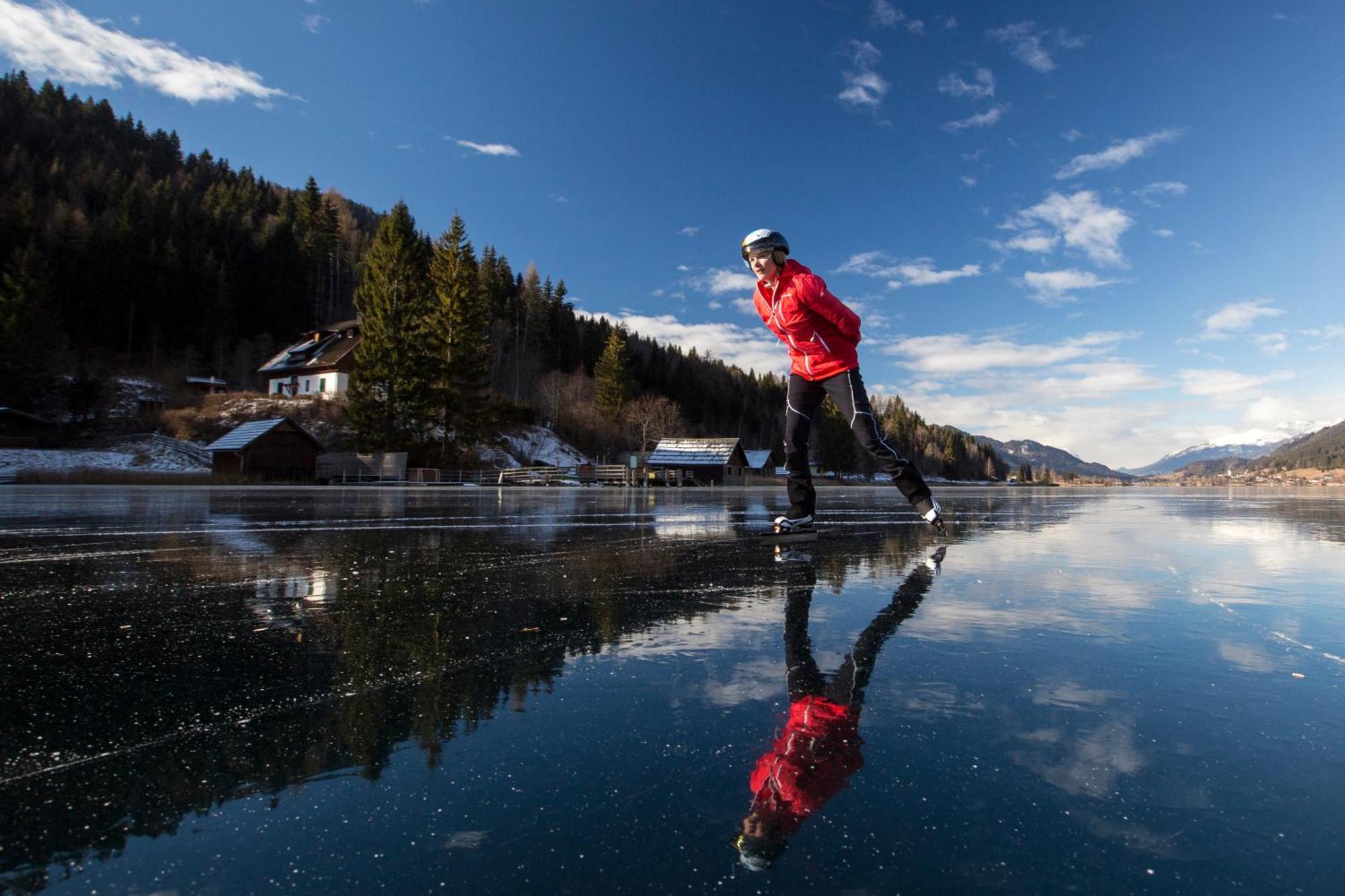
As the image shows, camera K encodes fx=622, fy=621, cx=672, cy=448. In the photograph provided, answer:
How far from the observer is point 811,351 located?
477 centimetres

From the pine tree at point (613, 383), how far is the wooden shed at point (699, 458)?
12625 millimetres

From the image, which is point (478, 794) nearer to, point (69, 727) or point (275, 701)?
point (275, 701)

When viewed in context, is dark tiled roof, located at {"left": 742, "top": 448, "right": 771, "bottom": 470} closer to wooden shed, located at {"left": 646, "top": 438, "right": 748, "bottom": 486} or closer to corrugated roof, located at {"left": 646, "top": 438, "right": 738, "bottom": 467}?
wooden shed, located at {"left": 646, "top": 438, "right": 748, "bottom": 486}

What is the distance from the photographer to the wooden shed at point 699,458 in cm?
5333

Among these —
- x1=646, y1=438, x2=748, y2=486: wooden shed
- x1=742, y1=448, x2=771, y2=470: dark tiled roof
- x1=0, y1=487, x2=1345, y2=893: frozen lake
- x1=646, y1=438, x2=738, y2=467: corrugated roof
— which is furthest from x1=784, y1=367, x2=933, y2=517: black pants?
x1=742, y1=448, x2=771, y2=470: dark tiled roof

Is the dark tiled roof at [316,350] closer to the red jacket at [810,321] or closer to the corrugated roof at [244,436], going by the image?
the corrugated roof at [244,436]

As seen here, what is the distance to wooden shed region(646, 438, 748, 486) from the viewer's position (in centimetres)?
5333

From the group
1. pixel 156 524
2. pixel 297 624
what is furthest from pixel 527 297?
pixel 297 624

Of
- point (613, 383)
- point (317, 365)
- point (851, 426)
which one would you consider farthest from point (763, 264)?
point (613, 383)

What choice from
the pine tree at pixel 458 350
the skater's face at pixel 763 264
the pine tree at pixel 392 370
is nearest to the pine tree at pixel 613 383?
the pine tree at pixel 458 350

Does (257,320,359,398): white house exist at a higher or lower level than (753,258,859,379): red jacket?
higher

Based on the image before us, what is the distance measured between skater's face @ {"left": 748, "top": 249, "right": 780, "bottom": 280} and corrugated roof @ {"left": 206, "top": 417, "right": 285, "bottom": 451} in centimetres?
3631

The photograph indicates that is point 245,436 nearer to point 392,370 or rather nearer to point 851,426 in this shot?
point 392,370

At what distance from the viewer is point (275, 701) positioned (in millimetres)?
1583
